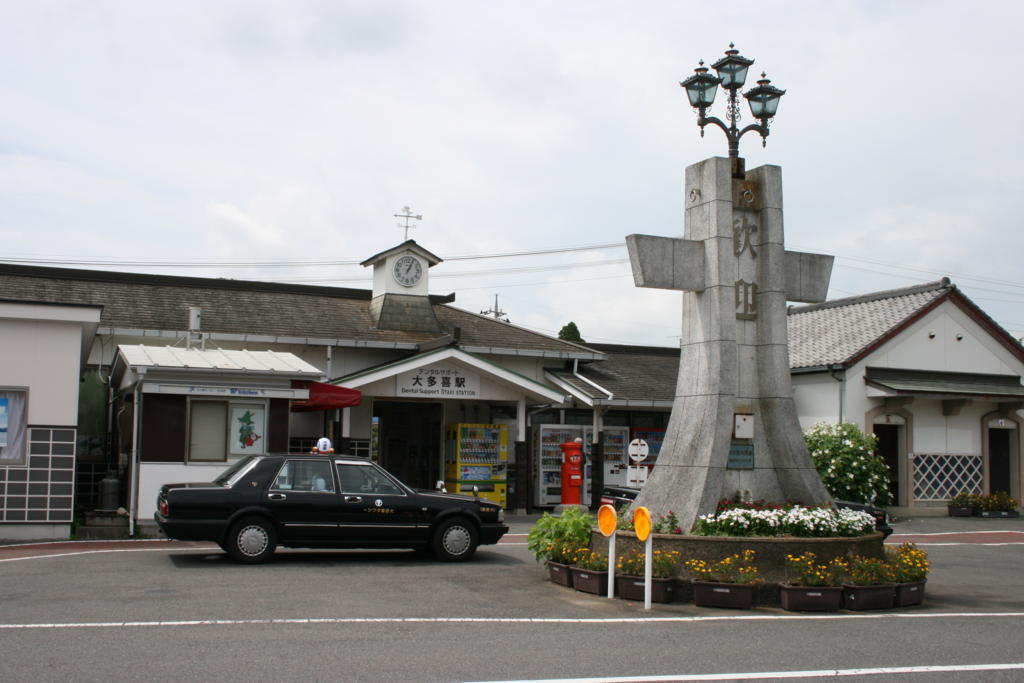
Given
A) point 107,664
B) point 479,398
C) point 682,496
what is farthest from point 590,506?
point 107,664

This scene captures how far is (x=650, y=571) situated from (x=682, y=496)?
75.2 inches

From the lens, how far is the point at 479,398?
23.1 metres

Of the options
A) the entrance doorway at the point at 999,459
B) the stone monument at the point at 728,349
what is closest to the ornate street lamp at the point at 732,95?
the stone monument at the point at 728,349

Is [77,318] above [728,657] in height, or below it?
above

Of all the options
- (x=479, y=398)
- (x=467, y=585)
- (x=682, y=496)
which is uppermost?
(x=479, y=398)

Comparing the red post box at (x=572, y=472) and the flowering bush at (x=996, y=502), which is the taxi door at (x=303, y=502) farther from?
the flowering bush at (x=996, y=502)

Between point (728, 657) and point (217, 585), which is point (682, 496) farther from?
point (217, 585)

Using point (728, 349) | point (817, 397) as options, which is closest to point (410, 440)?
point (817, 397)

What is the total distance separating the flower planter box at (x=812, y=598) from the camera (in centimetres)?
1083

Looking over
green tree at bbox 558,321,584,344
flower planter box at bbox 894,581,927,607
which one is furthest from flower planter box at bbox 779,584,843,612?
green tree at bbox 558,321,584,344

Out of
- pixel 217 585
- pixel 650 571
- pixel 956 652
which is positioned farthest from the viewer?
pixel 217 585

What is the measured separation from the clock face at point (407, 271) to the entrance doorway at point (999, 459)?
16898mm

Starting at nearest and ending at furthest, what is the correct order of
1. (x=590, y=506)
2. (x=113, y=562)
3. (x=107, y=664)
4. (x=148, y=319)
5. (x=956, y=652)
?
(x=107, y=664)
(x=956, y=652)
(x=113, y=562)
(x=148, y=319)
(x=590, y=506)

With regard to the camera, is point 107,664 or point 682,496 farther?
point 682,496
